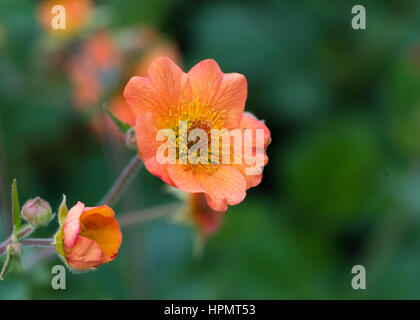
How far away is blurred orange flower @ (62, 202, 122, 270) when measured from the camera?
157cm

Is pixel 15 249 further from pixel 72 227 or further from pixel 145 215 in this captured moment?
pixel 145 215

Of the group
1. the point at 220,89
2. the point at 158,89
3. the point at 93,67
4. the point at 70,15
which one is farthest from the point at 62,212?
the point at 70,15

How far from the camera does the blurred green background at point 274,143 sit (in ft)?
11.4

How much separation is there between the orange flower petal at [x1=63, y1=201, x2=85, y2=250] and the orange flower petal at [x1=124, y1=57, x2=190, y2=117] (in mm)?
369

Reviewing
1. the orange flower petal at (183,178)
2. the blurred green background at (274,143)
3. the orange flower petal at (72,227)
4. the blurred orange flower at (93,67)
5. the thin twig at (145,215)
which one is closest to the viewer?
the orange flower petal at (72,227)

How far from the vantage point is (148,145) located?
1.69 m

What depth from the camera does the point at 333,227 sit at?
3.94 metres

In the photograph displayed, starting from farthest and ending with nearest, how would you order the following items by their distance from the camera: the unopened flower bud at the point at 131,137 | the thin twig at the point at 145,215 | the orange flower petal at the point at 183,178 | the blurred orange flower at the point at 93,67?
the blurred orange flower at the point at 93,67 < the thin twig at the point at 145,215 < the unopened flower bud at the point at 131,137 < the orange flower petal at the point at 183,178

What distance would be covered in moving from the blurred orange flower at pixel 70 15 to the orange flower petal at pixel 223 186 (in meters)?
2.08

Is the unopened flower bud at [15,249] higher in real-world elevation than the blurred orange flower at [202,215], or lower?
lower

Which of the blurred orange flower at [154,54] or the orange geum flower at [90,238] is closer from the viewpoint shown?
the orange geum flower at [90,238]

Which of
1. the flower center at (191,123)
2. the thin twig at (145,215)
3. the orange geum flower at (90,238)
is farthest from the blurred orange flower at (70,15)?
the orange geum flower at (90,238)

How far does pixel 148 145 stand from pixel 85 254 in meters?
0.38

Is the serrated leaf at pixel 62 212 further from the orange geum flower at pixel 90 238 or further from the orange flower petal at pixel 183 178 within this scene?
the orange flower petal at pixel 183 178
